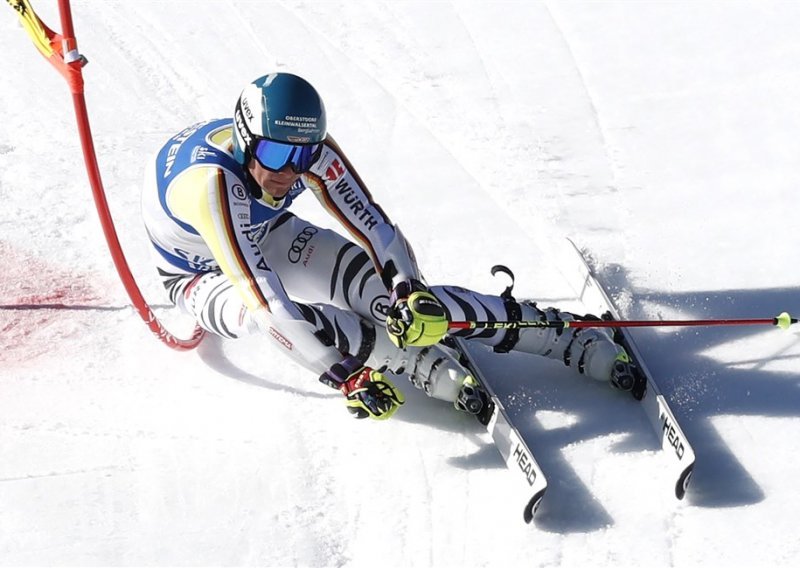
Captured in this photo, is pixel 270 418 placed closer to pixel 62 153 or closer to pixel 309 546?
pixel 309 546

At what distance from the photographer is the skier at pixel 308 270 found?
534cm

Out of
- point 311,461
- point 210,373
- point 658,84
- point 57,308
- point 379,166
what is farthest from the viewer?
point 658,84

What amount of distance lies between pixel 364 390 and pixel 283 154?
1154 mm

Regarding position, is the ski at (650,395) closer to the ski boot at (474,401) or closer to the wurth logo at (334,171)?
the ski boot at (474,401)

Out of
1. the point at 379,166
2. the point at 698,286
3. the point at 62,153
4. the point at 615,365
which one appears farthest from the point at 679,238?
the point at 62,153

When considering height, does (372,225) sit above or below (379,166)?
above

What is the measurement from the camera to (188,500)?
18.2 feet

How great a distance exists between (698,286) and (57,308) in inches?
152

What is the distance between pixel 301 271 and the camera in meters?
6.12

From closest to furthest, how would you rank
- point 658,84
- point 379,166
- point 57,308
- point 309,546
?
1. point 309,546
2. point 57,308
3. point 379,166
4. point 658,84

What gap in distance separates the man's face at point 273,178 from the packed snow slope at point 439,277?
4.09ft

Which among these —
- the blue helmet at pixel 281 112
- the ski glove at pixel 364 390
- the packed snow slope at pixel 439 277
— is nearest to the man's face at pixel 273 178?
the blue helmet at pixel 281 112

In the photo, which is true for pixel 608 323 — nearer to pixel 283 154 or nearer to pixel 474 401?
pixel 474 401

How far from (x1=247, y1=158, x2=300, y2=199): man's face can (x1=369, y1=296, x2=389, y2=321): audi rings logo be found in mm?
733
